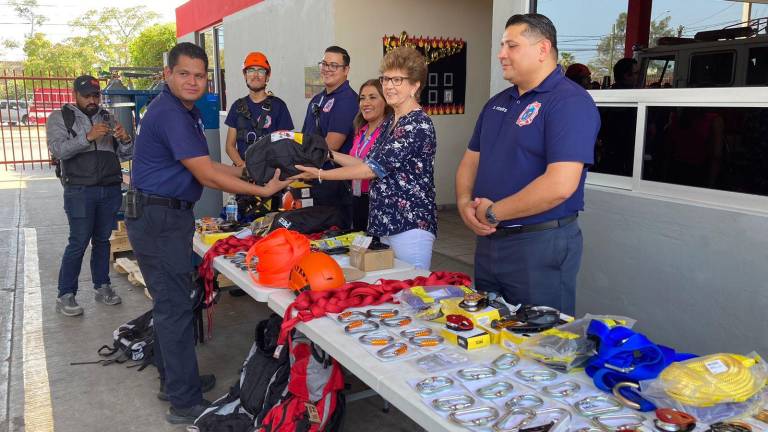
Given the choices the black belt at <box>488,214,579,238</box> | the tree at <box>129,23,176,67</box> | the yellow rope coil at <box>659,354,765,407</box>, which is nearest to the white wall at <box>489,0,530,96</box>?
the black belt at <box>488,214,579,238</box>

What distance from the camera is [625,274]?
345 centimetres

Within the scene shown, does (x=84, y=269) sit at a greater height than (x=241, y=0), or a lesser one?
lesser

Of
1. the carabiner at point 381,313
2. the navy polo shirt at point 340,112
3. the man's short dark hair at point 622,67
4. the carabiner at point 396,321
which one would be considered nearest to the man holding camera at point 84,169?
the navy polo shirt at point 340,112

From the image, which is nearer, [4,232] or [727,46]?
[727,46]

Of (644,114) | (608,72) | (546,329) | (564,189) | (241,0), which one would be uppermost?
(241,0)

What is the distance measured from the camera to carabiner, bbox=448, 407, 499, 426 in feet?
4.59

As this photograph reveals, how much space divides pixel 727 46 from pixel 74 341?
4.38 m

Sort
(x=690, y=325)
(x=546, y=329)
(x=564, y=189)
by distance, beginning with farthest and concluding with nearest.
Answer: (x=690, y=325), (x=564, y=189), (x=546, y=329)

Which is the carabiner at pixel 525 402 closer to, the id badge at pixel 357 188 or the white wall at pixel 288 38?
the id badge at pixel 357 188

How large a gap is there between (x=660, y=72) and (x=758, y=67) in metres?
0.55

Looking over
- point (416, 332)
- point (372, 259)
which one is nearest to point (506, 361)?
point (416, 332)

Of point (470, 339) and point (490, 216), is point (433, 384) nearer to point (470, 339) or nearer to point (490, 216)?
point (470, 339)

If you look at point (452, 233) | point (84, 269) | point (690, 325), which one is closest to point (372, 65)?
point (452, 233)

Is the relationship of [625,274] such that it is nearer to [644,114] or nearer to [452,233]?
[644,114]
